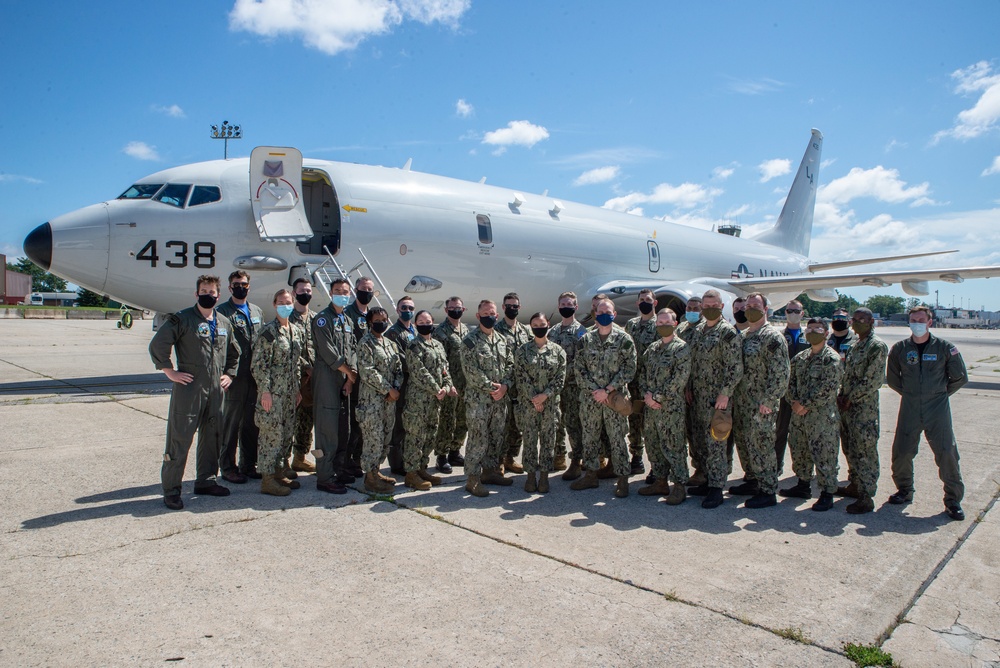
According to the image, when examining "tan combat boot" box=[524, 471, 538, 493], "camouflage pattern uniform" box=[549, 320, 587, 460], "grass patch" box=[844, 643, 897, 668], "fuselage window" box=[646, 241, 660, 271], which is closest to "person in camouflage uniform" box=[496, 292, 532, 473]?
"camouflage pattern uniform" box=[549, 320, 587, 460]

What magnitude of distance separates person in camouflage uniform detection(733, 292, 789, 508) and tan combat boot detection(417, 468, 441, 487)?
2526mm

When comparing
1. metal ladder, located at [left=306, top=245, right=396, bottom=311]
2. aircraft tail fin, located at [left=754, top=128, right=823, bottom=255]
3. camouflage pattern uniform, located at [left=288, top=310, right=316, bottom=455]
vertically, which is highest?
aircraft tail fin, located at [left=754, top=128, right=823, bottom=255]

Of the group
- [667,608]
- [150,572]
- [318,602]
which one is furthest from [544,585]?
[150,572]

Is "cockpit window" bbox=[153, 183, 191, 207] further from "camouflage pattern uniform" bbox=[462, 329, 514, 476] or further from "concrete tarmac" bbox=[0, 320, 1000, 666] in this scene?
"camouflage pattern uniform" bbox=[462, 329, 514, 476]

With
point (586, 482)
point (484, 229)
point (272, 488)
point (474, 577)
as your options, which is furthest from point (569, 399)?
point (484, 229)

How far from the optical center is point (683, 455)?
5.26 metres

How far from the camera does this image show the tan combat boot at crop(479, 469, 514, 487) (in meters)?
5.68

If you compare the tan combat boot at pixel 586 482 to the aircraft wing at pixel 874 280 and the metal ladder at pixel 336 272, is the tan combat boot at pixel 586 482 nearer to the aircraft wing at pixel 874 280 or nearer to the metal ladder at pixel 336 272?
the metal ladder at pixel 336 272

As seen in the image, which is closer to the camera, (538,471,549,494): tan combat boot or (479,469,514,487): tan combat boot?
(538,471,549,494): tan combat boot

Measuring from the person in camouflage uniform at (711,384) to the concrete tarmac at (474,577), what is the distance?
0.90 ft

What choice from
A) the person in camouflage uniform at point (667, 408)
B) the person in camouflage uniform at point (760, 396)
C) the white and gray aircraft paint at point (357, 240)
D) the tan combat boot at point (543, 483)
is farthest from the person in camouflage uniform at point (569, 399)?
the white and gray aircraft paint at point (357, 240)

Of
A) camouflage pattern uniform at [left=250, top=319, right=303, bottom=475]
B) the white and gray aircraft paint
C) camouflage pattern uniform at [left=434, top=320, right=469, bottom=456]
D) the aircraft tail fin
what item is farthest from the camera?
the aircraft tail fin

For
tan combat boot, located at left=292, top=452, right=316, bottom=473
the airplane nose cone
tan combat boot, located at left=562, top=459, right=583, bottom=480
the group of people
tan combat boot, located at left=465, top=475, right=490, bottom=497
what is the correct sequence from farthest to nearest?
the airplane nose cone → tan combat boot, located at left=292, top=452, right=316, bottom=473 → tan combat boot, located at left=562, top=459, right=583, bottom=480 → tan combat boot, located at left=465, top=475, right=490, bottom=497 → the group of people

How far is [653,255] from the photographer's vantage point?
1506 cm
